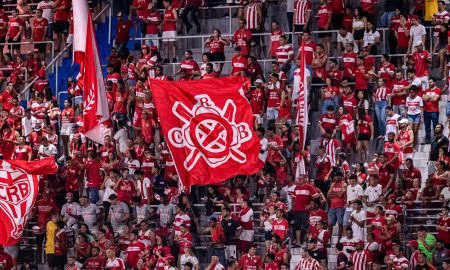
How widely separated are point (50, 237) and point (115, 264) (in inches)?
83.3

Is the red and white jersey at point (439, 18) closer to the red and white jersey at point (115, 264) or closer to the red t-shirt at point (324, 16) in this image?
the red t-shirt at point (324, 16)

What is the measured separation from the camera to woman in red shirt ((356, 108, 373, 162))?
38.7m

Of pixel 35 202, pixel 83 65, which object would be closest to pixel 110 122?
pixel 35 202

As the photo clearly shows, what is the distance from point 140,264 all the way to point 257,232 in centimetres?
265

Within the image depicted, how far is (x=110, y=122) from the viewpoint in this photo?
4116cm

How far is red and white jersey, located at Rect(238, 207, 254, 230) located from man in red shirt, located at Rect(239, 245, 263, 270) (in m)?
1.15

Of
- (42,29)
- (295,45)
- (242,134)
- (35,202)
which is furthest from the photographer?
(42,29)

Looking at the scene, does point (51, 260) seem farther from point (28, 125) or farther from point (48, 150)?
point (28, 125)

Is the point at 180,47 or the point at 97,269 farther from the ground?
the point at 180,47

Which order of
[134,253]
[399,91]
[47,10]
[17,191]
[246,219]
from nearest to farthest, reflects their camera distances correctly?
1. [246,219]
2. [134,253]
3. [17,191]
4. [399,91]
5. [47,10]

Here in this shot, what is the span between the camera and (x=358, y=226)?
36344 millimetres

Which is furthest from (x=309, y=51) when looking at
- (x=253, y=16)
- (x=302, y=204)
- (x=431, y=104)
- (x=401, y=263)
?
(x=401, y=263)

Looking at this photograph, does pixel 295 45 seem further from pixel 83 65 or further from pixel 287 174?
pixel 83 65

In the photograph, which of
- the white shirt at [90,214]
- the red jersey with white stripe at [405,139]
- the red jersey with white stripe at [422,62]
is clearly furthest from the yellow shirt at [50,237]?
the red jersey with white stripe at [422,62]
